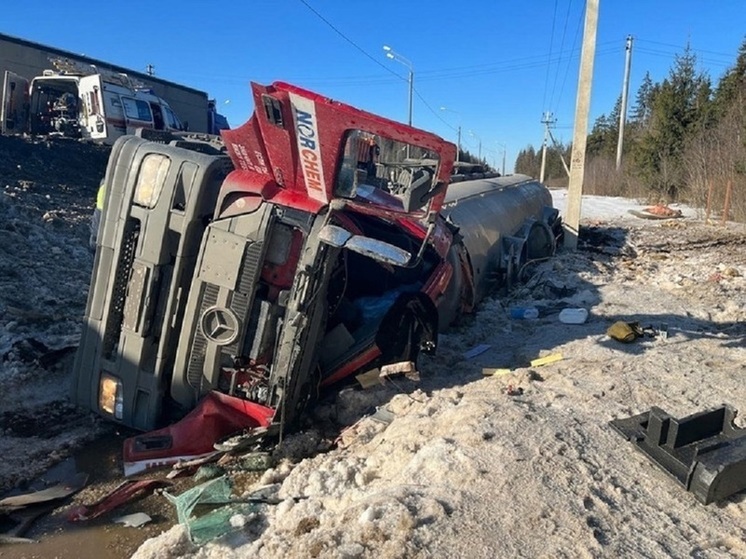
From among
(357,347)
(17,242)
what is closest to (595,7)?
(357,347)

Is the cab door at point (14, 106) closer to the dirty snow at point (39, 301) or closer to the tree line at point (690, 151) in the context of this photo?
the dirty snow at point (39, 301)

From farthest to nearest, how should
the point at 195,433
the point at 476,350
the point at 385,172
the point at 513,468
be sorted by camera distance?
the point at 476,350
the point at 385,172
the point at 195,433
the point at 513,468

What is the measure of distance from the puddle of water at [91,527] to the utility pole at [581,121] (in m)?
9.26

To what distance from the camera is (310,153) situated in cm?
383

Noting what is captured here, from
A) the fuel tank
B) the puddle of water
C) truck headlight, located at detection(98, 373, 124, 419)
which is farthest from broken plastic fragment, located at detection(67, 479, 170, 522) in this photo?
the fuel tank

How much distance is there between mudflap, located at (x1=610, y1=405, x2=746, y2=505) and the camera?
294 cm

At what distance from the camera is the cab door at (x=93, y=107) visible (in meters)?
17.7

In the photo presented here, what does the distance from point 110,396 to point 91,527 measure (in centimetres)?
108

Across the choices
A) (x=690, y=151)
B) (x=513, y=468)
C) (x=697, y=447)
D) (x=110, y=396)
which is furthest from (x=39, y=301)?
(x=690, y=151)

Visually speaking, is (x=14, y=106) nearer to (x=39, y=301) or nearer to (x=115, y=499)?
(x=39, y=301)

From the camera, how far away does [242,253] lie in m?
3.88

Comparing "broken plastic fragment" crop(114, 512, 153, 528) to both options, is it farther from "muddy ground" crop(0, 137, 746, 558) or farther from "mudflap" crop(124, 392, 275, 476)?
"mudflap" crop(124, 392, 275, 476)

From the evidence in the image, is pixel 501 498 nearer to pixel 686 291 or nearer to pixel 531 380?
pixel 531 380

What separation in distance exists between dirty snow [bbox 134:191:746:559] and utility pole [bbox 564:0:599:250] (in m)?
5.50
